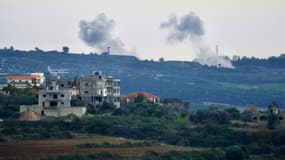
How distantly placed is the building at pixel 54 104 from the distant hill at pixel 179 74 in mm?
50527

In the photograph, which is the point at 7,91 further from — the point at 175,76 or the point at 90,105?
the point at 175,76

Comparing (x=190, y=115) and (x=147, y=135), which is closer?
(x=147, y=135)

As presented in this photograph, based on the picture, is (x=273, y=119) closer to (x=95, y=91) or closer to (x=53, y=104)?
(x=53, y=104)

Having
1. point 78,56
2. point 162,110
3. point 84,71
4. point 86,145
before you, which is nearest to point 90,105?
point 162,110

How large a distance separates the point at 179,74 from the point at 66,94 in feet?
265

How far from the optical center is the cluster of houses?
92.9 metres

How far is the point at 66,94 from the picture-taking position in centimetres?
9562

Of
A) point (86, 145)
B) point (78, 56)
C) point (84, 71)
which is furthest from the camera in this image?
point (78, 56)

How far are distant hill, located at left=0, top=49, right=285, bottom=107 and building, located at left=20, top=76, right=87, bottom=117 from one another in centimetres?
5053

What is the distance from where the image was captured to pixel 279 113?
95.8 meters

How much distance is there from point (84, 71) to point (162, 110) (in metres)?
68.0

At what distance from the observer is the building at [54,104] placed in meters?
92.8

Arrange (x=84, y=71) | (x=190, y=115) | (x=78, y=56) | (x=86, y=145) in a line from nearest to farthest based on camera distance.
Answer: (x=86, y=145) < (x=190, y=115) < (x=84, y=71) < (x=78, y=56)

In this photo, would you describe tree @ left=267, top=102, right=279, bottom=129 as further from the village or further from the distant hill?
the distant hill
